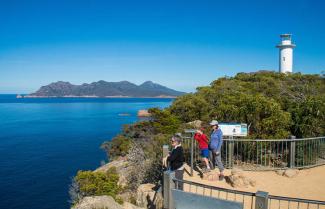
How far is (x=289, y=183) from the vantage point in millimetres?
8430

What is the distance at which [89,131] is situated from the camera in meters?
60.0

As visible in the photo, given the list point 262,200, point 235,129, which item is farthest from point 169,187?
point 235,129

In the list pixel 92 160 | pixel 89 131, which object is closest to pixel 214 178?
pixel 92 160

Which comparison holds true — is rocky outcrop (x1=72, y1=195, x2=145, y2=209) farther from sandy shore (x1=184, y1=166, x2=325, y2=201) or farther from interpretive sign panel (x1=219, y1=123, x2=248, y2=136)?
interpretive sign panel (x1=219, y1=123, x2=248, y2=136)

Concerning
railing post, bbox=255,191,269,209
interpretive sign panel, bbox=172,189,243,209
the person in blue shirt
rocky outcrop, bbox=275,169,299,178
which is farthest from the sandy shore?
railing post, bbox=255,191,269,209

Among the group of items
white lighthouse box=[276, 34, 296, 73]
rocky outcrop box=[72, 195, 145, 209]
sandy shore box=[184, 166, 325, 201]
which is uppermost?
white lighthouse box=[276, 34, 296, 73]

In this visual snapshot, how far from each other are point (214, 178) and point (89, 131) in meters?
54.2

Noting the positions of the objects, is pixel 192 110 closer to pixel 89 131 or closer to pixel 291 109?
pixel 291 109

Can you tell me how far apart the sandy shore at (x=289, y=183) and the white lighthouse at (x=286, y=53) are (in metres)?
35.1

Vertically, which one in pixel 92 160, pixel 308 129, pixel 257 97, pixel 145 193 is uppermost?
pixel 257 97

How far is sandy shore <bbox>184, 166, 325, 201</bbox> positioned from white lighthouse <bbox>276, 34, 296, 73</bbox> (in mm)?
35145

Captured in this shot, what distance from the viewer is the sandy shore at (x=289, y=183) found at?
304 inches

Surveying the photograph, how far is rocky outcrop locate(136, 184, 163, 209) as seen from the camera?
7535 mm

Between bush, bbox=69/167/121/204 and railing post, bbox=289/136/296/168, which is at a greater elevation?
railing post, bbox=289/136/296/168
